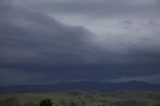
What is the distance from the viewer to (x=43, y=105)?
456 feet
